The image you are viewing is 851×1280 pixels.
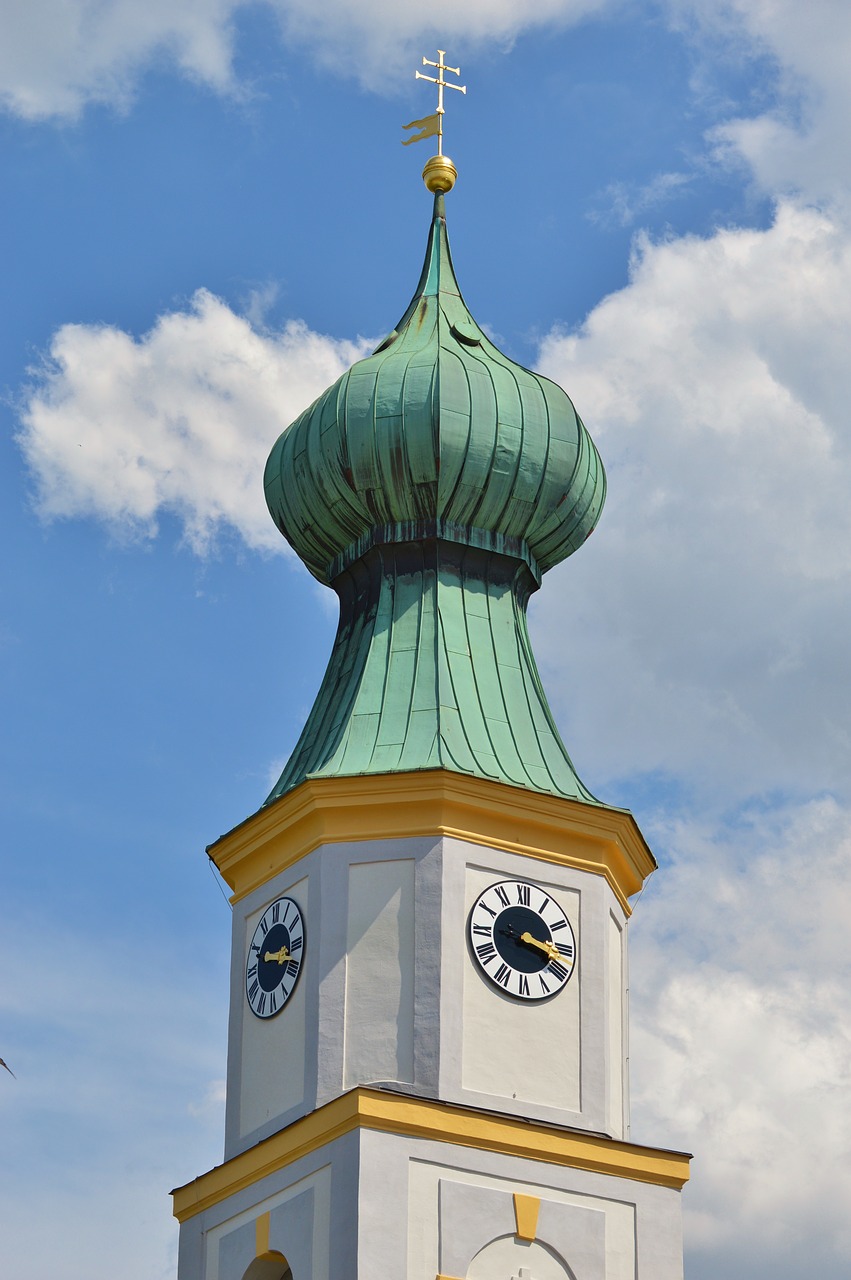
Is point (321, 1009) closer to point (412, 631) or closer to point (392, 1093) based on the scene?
point (392, 1093)

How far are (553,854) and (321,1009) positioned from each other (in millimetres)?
2645

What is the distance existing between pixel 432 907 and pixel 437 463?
4711mm

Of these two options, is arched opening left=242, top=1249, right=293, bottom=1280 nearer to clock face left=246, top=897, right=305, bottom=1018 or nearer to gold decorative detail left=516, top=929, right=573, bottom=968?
clock face left=246, top=897, right=305, bottom=1018

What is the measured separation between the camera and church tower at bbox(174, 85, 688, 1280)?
102 feet

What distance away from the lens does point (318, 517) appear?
116 ft

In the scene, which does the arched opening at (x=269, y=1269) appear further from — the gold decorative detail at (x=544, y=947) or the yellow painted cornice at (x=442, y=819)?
the yellow painted cornice at (x=442, y=819)

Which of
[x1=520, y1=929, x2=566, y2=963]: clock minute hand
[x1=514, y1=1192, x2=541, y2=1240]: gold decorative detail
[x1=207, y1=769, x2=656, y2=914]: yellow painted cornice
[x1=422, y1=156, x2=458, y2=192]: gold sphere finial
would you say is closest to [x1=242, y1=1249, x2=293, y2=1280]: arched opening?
[x1=514, y1=1192, x2=541, y2=1240]: gold decorative detail

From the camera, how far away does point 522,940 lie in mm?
32375

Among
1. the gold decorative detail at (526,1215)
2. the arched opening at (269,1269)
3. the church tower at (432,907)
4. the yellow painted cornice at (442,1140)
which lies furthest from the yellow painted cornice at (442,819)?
the arched opening at (269,1269)

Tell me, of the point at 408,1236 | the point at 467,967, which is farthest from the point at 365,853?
the point at 408,1236

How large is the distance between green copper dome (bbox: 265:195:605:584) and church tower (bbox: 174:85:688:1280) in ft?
0.10

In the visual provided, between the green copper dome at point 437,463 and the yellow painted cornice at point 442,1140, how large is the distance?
6.16 meters

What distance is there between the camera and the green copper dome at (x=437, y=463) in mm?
34688

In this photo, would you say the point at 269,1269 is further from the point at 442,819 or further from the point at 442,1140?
the point at 442,819
